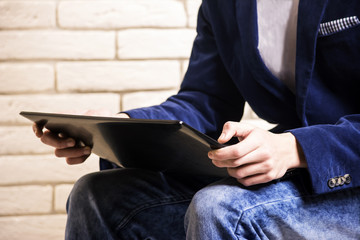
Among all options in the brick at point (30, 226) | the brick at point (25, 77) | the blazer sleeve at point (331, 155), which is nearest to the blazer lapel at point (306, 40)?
the blazer sleeve at point (331, 155)

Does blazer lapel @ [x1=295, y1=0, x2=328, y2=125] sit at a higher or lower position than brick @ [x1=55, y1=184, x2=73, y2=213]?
higher

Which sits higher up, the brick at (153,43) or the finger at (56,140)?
the brick at (153,43)

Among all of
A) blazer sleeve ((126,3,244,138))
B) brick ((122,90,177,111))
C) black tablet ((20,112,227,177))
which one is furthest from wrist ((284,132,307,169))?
brick ((122,90,177,111))

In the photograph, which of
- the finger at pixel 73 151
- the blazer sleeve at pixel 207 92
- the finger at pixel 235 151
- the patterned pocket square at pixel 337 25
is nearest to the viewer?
the finger at pixel 235 151

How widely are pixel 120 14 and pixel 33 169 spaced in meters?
0.58

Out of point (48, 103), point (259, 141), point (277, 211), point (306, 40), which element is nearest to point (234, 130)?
point (259, 141)

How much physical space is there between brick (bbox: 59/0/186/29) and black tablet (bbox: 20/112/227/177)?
649 mm

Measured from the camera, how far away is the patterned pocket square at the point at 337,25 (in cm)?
79

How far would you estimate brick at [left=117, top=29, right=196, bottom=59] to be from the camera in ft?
4.74

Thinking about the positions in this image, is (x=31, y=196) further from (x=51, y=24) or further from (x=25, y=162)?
(x=51, y=24)

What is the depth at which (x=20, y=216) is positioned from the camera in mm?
1499

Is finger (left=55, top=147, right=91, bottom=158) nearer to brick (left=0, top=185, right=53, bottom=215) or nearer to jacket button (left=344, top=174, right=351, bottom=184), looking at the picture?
jacket button (left=344, top=174, right=351, bottom=184)

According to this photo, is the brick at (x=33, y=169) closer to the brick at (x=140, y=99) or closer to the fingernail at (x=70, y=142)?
the brick at (x=140, y=99)

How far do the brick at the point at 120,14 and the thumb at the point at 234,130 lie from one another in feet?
2.81
